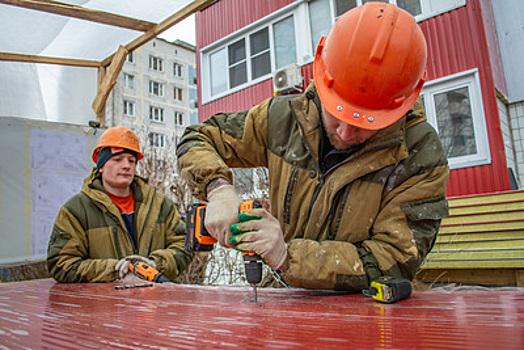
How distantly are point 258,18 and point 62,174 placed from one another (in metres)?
6.40

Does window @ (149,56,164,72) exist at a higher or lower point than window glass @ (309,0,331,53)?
higher

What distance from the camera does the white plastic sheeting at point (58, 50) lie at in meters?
4.71

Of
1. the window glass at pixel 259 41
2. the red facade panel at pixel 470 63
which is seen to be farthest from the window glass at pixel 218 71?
the red facade panel at pixel 470 63

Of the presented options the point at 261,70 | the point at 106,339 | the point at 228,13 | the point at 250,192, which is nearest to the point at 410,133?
the point at 106,339

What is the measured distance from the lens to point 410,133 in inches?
74.9

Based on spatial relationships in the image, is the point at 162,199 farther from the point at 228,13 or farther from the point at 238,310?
the point at 228,13

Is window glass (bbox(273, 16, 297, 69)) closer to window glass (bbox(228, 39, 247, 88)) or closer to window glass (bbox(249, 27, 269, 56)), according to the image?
window glass (bbox(249, 27, 269, 56))

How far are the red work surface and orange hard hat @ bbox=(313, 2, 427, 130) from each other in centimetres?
83

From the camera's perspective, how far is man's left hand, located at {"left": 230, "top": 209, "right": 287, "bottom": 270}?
1.56 m

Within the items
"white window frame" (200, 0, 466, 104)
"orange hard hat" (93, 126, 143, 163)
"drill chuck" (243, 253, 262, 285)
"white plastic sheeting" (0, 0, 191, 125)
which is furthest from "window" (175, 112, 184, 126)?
"drill chuck" (243, 253, 262, 285)

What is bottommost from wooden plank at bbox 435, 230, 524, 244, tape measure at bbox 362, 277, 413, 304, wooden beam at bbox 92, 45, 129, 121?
tape measure at bbox 362, 277, 413, 304

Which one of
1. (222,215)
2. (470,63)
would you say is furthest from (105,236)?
(470,63)

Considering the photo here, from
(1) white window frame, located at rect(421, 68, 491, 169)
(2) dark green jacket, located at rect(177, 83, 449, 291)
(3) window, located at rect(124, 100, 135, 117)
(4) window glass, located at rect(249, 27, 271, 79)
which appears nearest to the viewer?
(2) dark green jacket, located at rect(177, 83, 449, 291)

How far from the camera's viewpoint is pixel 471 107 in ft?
20.4
